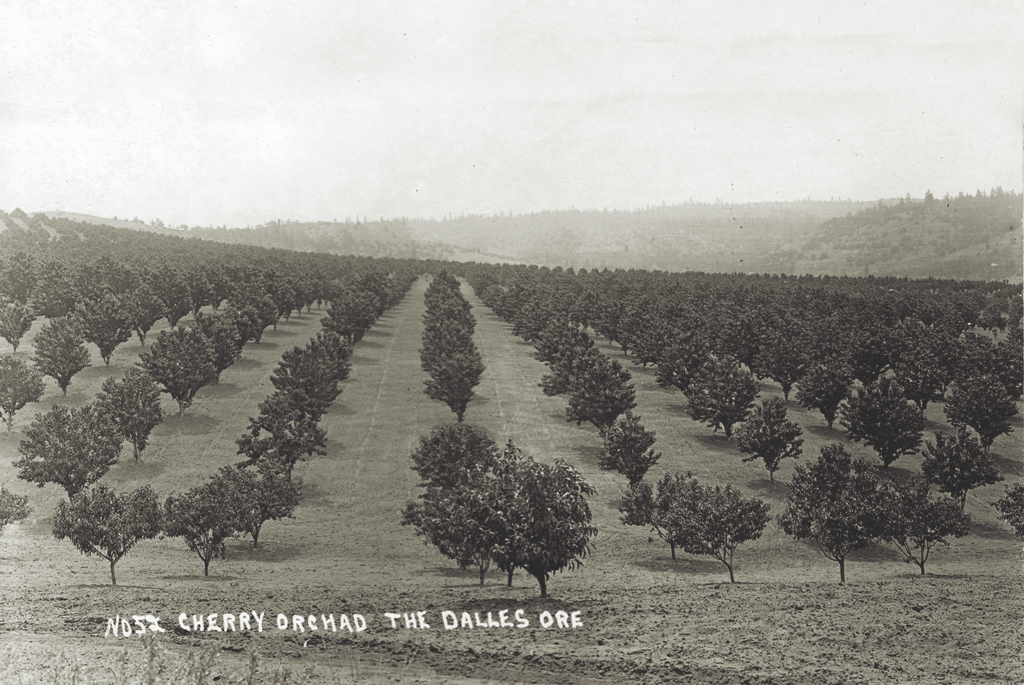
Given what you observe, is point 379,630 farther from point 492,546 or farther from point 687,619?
point 687,619

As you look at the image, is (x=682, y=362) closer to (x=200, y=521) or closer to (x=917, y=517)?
(x=917, y=517)

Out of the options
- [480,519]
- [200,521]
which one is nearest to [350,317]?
[200,521]

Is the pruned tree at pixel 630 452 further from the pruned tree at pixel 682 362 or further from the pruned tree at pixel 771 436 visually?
the pruned tree at pixel 682 362

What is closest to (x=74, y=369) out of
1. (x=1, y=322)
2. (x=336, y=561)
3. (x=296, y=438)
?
(x=1, y=322)

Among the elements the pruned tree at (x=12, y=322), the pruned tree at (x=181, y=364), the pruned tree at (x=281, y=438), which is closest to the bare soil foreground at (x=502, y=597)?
the pruned tree at (x=181, y=364)

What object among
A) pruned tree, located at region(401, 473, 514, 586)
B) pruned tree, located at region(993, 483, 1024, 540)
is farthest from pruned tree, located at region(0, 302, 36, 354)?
pruned tree, located at region(993, 483, 1024, 540)
